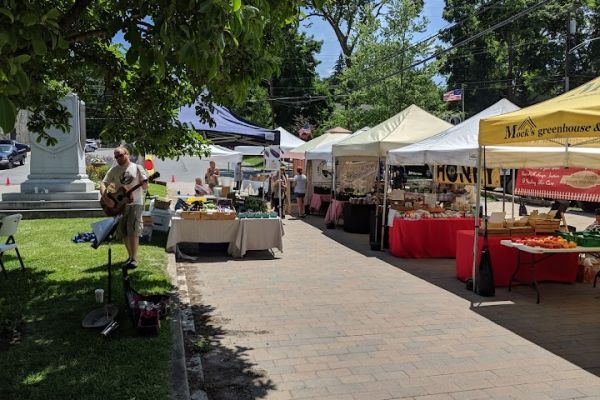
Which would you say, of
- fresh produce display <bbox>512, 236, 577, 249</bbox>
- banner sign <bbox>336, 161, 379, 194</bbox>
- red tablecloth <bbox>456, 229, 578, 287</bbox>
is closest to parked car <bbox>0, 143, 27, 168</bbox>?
banner sign <bbox>336, 161, 379, 194</bbox>

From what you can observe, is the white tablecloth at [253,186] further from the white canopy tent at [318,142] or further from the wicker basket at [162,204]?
the wicker basket at [162,204]

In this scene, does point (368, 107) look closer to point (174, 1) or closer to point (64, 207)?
point (64, 207)

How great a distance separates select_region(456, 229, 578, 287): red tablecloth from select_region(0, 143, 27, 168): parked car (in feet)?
117

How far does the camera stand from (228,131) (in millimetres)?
12055

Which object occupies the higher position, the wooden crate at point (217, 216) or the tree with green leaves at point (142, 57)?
the tree with green leaves at point (142, 57)

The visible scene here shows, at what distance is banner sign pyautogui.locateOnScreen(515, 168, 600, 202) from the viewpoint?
31.7ft

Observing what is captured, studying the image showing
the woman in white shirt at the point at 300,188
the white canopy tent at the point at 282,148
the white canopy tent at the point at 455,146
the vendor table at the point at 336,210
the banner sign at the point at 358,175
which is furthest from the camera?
the white canopy tent at the point at 282,148

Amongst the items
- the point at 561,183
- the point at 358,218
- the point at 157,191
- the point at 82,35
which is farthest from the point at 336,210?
the point at 82,35

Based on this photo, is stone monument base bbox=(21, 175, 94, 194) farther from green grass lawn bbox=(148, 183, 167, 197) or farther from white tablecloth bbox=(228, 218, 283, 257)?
white tablecloth bbox=(228, 218, 283, 257)

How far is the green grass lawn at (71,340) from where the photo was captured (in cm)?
393

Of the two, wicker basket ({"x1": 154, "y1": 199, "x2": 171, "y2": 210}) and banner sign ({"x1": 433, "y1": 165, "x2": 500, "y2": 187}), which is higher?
banner sign ({"x1": 433, "y1": 165, "x2": 500, "y2": 187})

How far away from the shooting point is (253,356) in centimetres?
500

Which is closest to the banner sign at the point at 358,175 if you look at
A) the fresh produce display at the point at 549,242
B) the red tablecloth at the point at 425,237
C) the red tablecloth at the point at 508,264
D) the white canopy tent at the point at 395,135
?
the white canopy tent at the point at 395,135

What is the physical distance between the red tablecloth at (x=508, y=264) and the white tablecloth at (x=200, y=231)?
4304 mm
